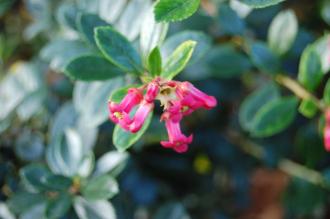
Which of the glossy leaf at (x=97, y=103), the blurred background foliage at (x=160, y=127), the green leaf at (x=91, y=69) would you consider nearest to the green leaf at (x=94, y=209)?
the blurred background foliage at (x=160, y=127)

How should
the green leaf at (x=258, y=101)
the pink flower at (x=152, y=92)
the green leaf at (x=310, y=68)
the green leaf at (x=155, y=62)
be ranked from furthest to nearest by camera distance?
the green leaf at (x=258, y=101) → the green leaf at (x=310, y=68) → the green leaf at (x=155, y=62) → the pink flower at (x=152, y=92)

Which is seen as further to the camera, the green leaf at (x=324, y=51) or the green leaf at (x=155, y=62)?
the green leaf at (x=324, y=51)

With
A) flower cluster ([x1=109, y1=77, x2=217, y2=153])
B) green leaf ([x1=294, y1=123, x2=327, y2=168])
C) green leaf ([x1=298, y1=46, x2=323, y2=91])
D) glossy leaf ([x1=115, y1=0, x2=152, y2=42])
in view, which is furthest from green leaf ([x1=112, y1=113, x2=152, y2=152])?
green leaf ([x1=294, y1=123, x2=327, y2=168])

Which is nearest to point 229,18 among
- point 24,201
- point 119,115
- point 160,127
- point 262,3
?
point 160,127

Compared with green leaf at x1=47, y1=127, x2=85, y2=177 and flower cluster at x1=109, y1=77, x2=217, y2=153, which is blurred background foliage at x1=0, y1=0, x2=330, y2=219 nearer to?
Result: green leaf at x1=47, y1=127, x2=85, y2=177

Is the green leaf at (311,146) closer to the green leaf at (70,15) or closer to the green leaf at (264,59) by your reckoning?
the green leaf at (264,59)

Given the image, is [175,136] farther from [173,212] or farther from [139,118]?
[173,212]

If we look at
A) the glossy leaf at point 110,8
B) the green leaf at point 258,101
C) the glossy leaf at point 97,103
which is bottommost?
the green leaf at point 258,101
